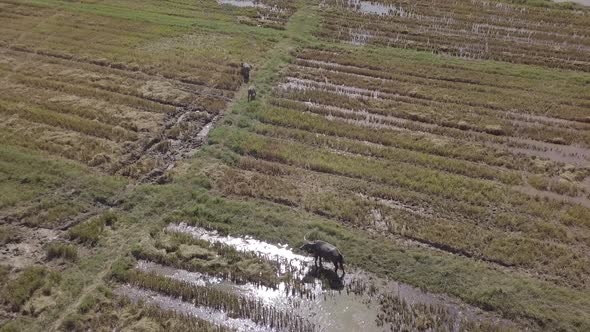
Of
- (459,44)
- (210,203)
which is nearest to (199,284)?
(210,203)

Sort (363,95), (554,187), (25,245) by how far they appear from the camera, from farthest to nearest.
A: (363,95) → (554,187) → (25,245)

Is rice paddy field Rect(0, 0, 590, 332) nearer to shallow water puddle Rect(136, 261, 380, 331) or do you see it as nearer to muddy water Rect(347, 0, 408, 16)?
shallow water puddle Rect(136, 261, 380, 331)

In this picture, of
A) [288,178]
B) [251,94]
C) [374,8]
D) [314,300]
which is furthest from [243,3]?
[314,300]

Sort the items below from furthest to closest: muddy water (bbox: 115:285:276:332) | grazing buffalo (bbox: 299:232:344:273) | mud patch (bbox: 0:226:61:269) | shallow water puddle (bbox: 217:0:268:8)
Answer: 1. shallow water puddle (bbox: 217:0:268:8)
2. mud patch (bbox: 0:226:61:269)
3. grazing buffalo (bbox: 299:232:344:273)
4. muddy water (bbox: 115:285:276:332)

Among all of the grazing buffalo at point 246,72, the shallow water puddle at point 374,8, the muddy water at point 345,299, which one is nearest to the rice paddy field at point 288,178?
the muddy water at point 345,299

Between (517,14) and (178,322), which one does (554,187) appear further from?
(517,14)

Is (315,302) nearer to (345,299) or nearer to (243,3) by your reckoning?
(345,299)

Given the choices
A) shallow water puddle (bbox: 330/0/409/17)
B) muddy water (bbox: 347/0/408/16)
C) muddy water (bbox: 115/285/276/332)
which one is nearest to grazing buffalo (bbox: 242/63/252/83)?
muddy water (bbox: 115/285/276/332)
